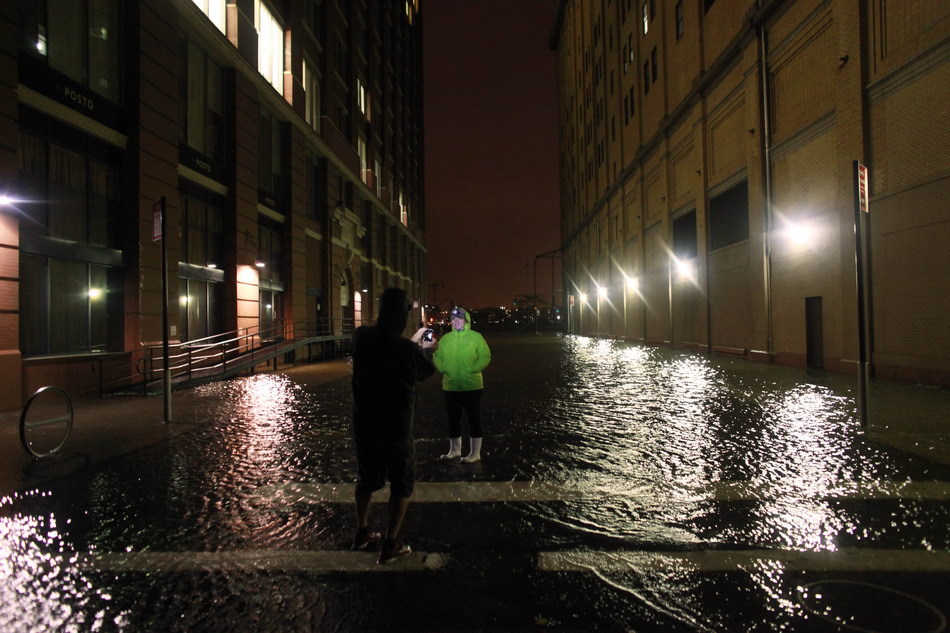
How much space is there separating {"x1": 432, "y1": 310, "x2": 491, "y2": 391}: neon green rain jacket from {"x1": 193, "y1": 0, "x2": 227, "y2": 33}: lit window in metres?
18.1

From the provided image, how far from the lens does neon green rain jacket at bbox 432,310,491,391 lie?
5.68m

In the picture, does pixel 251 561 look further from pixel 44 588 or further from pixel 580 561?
pixel 580 561

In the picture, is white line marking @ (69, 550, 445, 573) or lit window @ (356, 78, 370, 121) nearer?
white line marking @ (69, 550, 445, 573)

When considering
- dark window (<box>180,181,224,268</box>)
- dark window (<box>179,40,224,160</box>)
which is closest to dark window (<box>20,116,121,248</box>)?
dark window (<box>180,181,224,268</box>)

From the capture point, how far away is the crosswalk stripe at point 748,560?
10.9 ft

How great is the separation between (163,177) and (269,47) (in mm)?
11537

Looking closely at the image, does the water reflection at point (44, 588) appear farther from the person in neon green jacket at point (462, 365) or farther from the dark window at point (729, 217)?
the dark window at point (729, 217)

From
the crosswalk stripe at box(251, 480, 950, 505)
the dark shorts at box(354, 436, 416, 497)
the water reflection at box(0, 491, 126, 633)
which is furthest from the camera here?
the crosswalk stripe at box(251, 480, 950, 505)

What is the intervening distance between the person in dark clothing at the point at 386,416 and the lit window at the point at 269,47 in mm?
22260

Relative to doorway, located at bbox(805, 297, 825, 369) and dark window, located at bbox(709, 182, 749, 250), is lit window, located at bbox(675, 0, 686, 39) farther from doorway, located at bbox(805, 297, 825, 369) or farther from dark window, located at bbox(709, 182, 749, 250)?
doorway, located at bbox(805, 297, 825, 369)

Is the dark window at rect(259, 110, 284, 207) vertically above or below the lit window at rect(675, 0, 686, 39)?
below

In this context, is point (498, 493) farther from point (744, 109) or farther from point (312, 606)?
point (744, 109)

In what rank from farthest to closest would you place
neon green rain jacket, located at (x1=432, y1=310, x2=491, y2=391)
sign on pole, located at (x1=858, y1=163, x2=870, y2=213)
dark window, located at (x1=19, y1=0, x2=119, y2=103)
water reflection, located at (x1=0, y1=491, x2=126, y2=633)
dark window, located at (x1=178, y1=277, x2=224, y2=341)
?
dark window, located at (x1=178, y1=277, x2=224, y2=341)
dark window, located at (x1=19, y1=0, x2=119, y2=103)
sign on pole, located at (x1=858, y1=163, x2=870, y2=213)
neon green rain jacket, located at (x1=432, y1=310, x2=491, y2=391)
water reflection, located at (x1=0, y1=491, x2=126, y2=633)

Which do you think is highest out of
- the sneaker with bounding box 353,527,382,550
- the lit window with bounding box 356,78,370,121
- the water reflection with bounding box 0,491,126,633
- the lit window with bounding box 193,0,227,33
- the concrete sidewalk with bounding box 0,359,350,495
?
the lit window with bounding box 356,78,370,121
